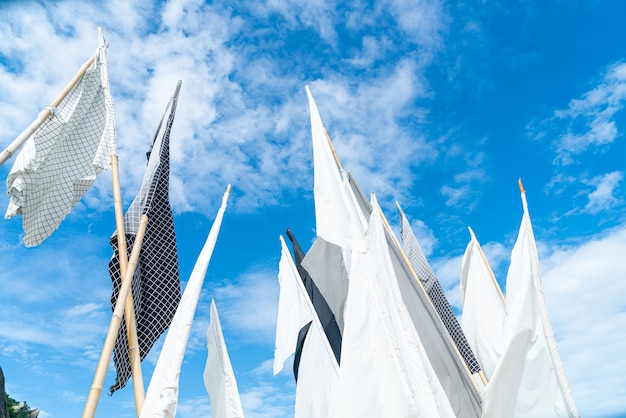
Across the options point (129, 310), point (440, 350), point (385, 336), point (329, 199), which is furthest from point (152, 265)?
point (440, 350)

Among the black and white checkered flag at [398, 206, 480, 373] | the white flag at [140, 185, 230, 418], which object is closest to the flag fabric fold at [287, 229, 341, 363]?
the black and white checkered flag at [398, 206, 480, 373]

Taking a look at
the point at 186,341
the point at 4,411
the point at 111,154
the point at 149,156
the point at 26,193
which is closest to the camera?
the point at 186,341

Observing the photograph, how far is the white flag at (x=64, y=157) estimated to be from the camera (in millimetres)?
4253

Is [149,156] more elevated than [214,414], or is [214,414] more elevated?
[149,156]

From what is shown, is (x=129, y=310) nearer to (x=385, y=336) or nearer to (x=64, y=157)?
Result: (x=64, y=157)

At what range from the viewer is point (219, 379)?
18.4ft

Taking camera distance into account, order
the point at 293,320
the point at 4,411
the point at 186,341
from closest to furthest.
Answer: the point at 186,341
the point at 293,320
the point at 4,411

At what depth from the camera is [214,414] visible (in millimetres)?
5418

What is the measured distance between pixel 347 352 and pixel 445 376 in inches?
102

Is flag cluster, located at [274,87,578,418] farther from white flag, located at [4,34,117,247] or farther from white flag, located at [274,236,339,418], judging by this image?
white flag, located at [4,34,117,247]

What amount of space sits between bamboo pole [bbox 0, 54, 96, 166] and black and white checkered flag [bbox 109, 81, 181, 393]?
93 cm

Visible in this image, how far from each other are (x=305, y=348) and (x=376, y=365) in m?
3.10

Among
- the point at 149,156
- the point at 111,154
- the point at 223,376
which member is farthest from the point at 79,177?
the point at 223,376

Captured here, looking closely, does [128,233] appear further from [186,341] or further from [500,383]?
[500,383]
